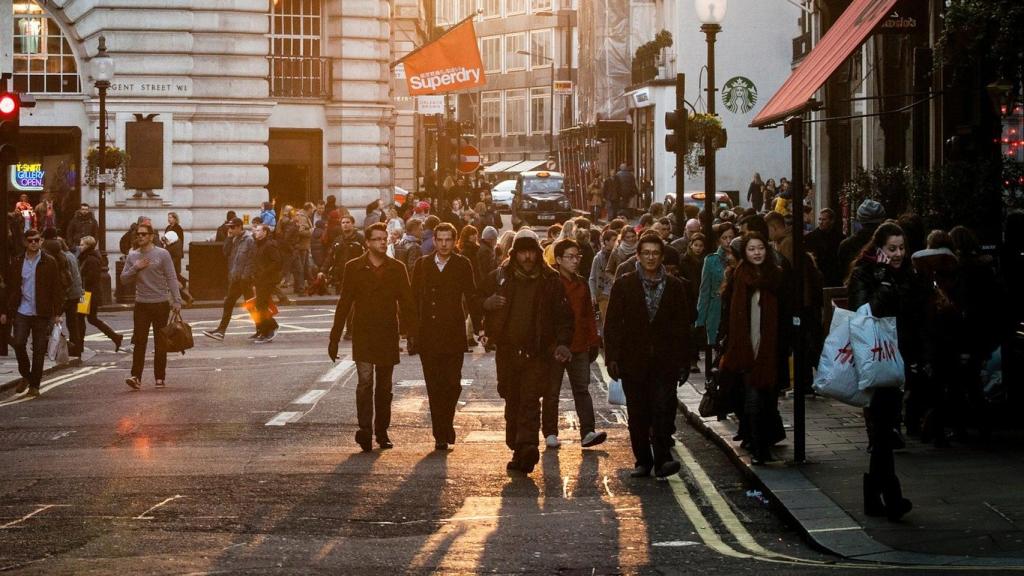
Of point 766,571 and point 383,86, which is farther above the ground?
point 383,86

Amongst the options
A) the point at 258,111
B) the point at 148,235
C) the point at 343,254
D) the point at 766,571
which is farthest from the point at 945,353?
the point at 258,111

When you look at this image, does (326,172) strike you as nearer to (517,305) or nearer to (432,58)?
(432,58)

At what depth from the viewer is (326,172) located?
39906mm

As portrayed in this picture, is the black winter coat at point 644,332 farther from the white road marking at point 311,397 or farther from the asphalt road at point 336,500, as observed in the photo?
the white road marking at point 311,397

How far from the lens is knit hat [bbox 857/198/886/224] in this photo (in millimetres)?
16703

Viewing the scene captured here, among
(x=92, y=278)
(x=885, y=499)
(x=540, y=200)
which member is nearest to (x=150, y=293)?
(x=92, y=278)

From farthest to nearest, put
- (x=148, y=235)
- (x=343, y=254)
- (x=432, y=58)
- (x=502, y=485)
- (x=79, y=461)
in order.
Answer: (x=432, y=58) → (x=343, y=254) → (x=148, y=235) → (x=79, y=461) → (x=502, y=485)

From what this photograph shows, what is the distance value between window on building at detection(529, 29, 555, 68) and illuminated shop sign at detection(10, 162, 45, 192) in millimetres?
67303

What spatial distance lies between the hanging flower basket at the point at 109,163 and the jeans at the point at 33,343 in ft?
46.5

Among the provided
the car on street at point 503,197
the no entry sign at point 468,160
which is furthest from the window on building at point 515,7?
the no entry sign at point 468,160

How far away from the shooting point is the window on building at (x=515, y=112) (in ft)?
353

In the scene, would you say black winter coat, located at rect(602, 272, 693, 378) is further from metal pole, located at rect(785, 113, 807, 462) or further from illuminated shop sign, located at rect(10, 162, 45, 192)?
illuminated shop sign, located at rect(10, 162, 45, 192)

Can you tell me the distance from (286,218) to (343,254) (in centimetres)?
752

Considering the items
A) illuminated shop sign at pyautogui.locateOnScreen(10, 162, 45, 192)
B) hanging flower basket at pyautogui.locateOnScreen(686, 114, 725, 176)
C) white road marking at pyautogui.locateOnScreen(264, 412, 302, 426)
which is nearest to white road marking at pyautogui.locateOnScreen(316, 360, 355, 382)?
white road marking at pyautogui.locateOnScreen(264, 412, 302, 426)
